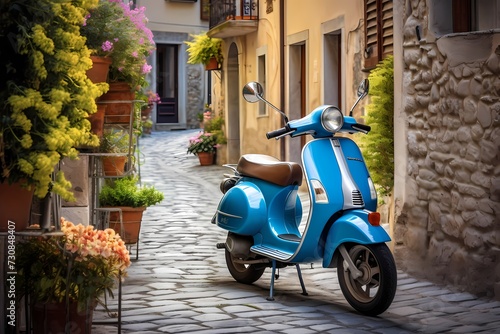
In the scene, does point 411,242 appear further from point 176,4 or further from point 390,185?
point 176,4

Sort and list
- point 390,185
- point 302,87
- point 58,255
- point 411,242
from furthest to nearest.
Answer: point 302,87
point 390,185
point 411,242
point 58,255

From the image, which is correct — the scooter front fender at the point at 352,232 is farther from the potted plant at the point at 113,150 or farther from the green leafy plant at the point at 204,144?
the green leafy plant at the point at 204,144

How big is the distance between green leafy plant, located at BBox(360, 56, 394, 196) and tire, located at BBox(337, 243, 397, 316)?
2.51m

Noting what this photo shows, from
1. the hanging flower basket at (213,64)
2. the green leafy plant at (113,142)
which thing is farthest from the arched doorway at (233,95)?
the green leafy plant at (113,142)

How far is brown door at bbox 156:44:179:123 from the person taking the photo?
33.5m

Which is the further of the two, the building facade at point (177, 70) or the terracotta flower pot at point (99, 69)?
the building facade at point (177, 70)

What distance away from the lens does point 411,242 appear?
8484 millimetres

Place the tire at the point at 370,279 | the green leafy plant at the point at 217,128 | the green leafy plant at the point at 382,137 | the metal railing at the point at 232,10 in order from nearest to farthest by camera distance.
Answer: the tire at the point at 370,279
the green leafy plant at the point at 382,137
the metal railing at the point at 232,10
the green leafy plant at the point at 217,128

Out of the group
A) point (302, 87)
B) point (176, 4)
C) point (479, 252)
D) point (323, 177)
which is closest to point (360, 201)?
point (323, 177)

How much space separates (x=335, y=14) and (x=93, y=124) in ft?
25.0

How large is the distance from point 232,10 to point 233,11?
5 cm

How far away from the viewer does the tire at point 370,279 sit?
6.42m

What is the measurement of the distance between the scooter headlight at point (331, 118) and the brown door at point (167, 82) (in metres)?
26.4

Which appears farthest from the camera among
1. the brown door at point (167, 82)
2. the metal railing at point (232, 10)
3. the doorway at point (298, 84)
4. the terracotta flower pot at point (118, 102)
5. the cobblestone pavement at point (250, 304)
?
the brown door at point (167, 82)
